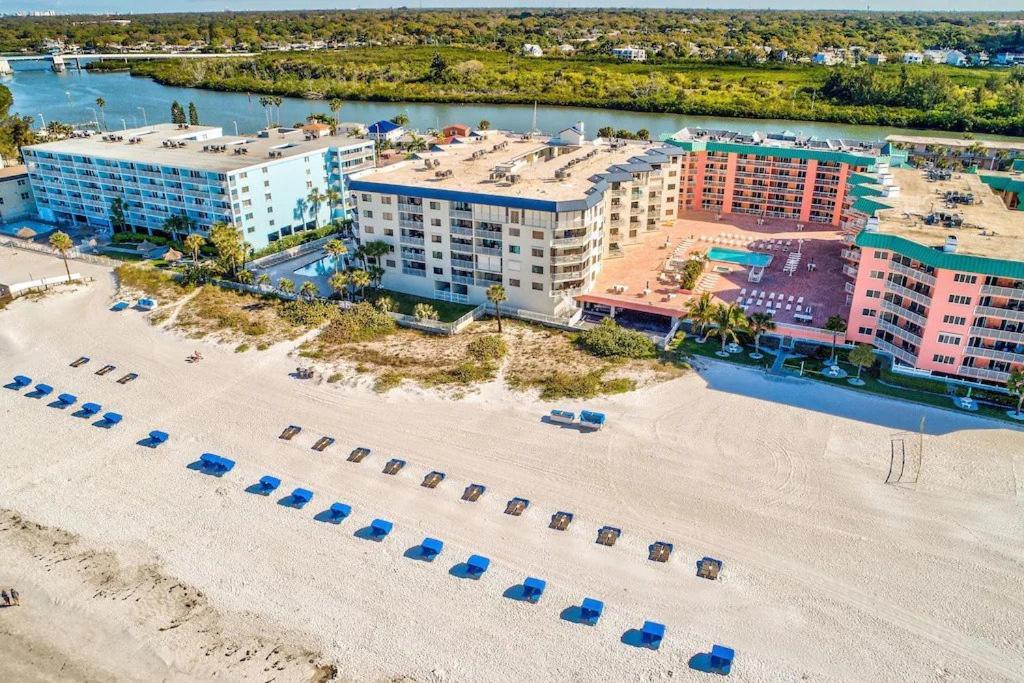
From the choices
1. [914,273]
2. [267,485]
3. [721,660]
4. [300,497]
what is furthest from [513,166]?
[721,660]

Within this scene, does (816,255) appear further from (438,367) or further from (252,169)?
(252,169)

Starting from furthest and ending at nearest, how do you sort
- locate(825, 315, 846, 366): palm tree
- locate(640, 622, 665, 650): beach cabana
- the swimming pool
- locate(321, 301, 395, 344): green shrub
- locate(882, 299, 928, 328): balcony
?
the swimming pool
locate(321, 301, 395, 344): green shrub
locate(825, 315, 846, 366): palm tree
locate(882, 299, 928, 328): balcony
locate(640, 622, 665, 650): beach cabana

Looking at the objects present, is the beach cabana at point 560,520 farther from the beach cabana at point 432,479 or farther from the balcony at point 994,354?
the balcony at point 994,354

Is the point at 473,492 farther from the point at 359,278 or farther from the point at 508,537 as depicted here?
the point at 359,278

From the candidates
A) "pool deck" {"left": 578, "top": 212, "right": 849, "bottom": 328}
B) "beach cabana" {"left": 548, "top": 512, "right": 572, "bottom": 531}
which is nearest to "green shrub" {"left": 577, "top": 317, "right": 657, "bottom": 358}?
"pool deck" {"left": 578, "top": 212, "right": 849, "bottom": 328}

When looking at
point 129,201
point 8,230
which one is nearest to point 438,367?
point 129,201

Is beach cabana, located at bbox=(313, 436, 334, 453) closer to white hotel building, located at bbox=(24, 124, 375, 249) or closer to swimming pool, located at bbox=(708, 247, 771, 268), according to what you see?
white hotel building, located at bbox=(24, 124, 375, 249)
